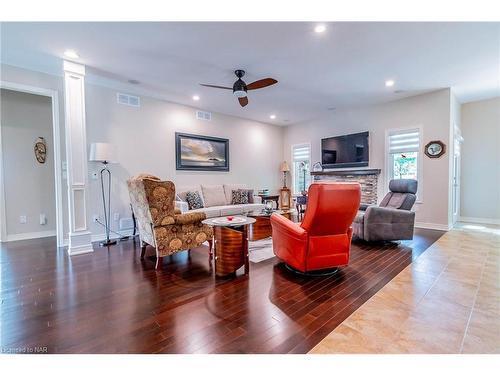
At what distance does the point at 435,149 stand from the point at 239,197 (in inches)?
172

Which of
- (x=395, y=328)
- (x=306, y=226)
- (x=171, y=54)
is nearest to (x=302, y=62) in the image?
(x=171, y=54)

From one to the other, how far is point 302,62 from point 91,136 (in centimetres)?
388

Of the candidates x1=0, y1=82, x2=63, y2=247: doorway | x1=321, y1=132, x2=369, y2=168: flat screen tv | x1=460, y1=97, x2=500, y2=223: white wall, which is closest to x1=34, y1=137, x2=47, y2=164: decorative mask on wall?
x1=0, y1=82, x2=63, y2=247: doorway

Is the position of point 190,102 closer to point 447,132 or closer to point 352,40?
point 352,40

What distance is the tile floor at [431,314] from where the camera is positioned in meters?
1.60

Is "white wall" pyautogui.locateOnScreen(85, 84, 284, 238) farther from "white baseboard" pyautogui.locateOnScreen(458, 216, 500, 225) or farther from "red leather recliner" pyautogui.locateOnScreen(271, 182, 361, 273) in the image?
"white baseboard" pyautogui.locateOnScreen(458, 216, 500, 225)

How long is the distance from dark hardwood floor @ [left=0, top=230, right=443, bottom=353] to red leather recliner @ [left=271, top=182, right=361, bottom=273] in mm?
199

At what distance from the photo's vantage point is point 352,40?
122 inches

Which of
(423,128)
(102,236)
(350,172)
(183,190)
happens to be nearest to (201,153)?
(183,190)

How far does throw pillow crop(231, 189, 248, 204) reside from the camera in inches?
234

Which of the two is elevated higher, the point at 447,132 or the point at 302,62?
the point at 302,62

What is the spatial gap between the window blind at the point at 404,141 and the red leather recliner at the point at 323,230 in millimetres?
3865

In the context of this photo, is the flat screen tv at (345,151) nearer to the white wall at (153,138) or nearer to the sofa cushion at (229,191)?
the white wall at (153,138)
